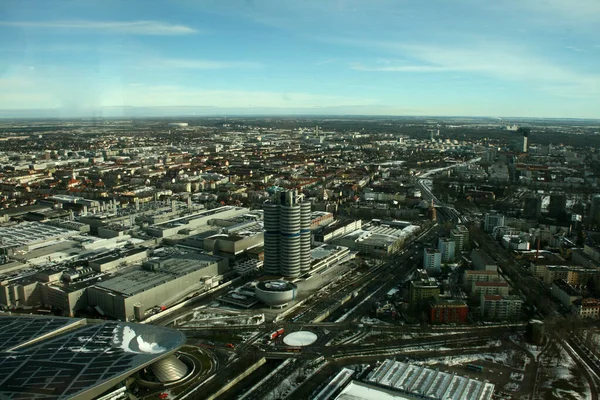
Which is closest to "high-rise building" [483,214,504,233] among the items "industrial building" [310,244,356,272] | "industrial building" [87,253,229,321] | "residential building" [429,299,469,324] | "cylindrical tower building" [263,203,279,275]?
"industrial building" [310,244,356,272]

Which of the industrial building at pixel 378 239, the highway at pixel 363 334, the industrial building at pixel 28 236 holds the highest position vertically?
the industrial building at pixel 28 236

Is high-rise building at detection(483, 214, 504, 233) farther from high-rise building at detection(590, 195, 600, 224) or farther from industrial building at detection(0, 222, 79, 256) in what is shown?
industrial building at detection(0, 222, 79, 256)

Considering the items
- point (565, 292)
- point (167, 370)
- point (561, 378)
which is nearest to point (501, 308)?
point (565, 292)

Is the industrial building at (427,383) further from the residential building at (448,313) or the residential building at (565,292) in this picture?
the residential building at (565,292)

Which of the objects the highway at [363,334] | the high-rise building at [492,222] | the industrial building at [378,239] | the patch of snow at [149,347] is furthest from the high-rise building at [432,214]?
the patch of snow at [149,347]

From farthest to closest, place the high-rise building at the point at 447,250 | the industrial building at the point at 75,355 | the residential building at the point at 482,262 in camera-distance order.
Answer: the high-rise building at the point at 447,250 → the residential building at the point at 482,262 → the industrial building at the point at 75,355

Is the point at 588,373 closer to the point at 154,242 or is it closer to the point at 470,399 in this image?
the point at 470,399

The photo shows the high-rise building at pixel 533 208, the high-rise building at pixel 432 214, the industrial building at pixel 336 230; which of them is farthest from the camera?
the high-rise building at pixel 432 214
